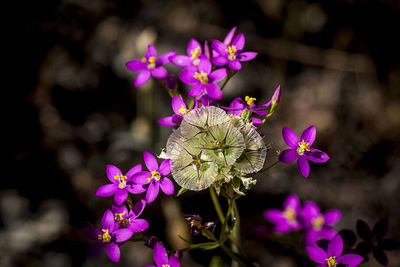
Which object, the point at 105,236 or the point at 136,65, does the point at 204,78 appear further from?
the point at 105,236

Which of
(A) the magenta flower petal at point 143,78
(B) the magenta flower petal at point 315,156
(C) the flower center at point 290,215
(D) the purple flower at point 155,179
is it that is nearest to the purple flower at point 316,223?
(C) the flower center at point 290,215

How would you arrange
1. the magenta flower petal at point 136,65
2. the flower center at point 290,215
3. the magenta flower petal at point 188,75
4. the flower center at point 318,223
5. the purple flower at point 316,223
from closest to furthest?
the magenta flower petal at point 188,75
the magenta flower petal at point 136,65
the purple flower at point 316,223
the flower center at point 318,223
the flower center at point 290,215

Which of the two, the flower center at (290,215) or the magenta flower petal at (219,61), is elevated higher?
the magenta flower petal at (219,61)

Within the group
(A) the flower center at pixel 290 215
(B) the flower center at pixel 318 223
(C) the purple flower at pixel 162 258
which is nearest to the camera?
(C) the purple flower at pixel 162 258

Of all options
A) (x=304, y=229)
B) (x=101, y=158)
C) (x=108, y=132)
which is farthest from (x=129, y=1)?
(x=304, y=229)

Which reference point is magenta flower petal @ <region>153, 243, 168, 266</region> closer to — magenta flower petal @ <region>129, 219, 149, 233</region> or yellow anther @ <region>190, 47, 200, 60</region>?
magenta flower petal @ <region>129, 219, 149, 233</region>

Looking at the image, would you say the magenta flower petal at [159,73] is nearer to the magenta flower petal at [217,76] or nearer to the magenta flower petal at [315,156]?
the magenta flower petal at [217,76]
